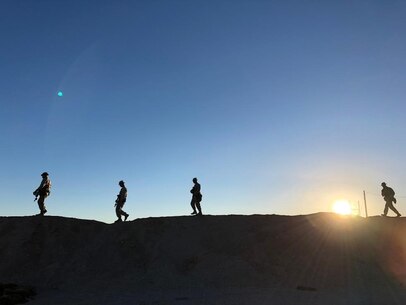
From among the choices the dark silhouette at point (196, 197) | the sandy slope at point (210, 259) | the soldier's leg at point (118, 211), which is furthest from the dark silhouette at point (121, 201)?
the dark silhouette at point (196, 197)

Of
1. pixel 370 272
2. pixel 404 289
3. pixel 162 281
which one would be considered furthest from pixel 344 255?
pixel 162 281

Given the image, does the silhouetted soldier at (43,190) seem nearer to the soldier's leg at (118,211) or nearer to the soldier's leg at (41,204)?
the soldier's leg at (41,204)

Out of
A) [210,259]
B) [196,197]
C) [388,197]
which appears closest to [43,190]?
[196,197]

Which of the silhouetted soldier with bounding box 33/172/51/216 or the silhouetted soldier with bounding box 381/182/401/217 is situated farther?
the silhouetted soldier with bounding box 381/182/401/217

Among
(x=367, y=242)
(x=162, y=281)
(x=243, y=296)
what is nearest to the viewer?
(x=243, y=296)

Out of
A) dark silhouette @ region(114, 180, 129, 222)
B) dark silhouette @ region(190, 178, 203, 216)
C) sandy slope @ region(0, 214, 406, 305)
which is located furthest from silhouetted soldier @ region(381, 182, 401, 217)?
dark silhouette @ region(114, 180, 129, 222)

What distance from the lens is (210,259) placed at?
18.5 meters

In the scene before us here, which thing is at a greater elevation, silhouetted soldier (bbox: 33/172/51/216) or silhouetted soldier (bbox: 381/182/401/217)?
silhouetted soldier (bbox: 33/172/51/216)

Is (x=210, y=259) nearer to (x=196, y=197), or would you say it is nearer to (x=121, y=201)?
(x=196, y=197)

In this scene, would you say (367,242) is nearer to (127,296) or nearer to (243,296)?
(243,296)

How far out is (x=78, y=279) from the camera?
1780 cm

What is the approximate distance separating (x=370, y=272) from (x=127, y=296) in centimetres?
954

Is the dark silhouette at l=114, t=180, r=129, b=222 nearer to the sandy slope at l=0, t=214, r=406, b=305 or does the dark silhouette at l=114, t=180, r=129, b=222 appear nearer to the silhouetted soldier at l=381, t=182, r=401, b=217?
the sandy slope at l=0, t=214, r=406, b=305

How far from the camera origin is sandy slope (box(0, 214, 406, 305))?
15328 millimetres
